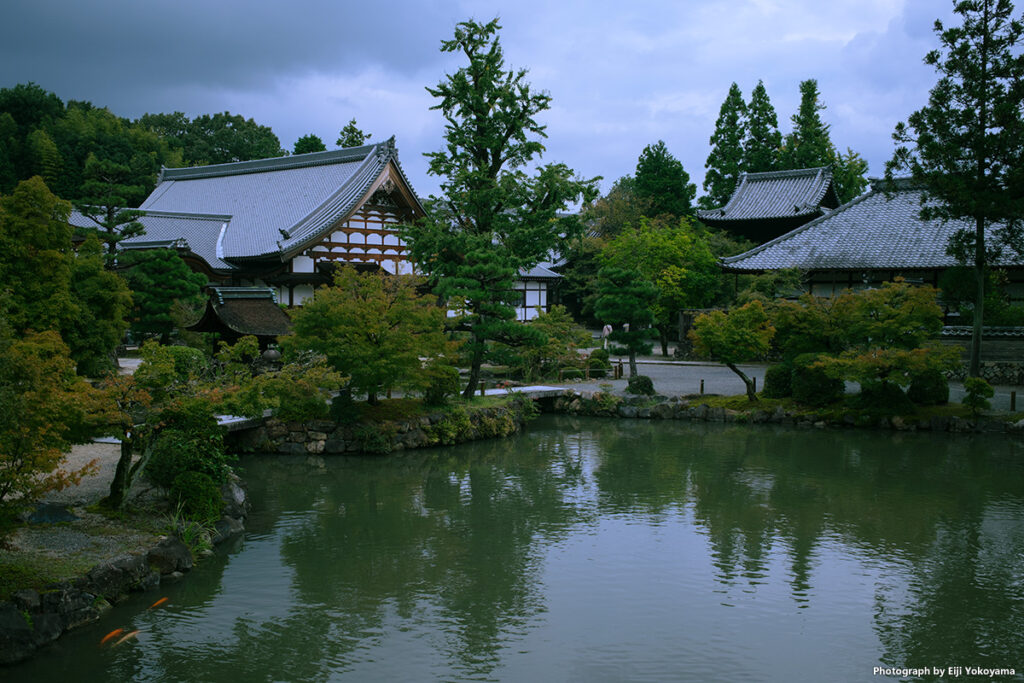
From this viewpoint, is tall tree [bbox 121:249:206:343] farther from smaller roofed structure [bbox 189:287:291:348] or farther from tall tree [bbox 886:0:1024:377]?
tall tree [bbox 886:0:1024:377]

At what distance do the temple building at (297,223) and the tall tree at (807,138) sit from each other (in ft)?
59.5

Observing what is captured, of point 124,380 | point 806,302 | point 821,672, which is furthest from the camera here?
point 806,302

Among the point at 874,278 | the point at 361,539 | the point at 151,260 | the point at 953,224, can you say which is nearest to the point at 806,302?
the point at 874,278

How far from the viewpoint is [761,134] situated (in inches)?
1665

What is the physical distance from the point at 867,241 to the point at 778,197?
9156 millimetres

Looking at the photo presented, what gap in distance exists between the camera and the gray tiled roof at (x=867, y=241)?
83.6 ft

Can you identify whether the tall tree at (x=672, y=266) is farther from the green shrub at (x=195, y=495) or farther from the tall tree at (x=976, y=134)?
the green shrub at (x=195, y=495)

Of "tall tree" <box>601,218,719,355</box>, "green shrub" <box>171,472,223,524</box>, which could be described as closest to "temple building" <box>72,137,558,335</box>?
"tall tree" <box>601,218,719,355</box>

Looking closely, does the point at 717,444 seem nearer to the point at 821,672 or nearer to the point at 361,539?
the point at 361,539

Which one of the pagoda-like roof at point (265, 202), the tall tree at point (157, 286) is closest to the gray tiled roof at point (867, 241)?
the pagoda-like roof at point (265, 202)

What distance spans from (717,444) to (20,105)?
48.3 meters

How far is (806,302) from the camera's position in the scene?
19703 millimetres

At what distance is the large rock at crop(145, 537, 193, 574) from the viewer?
848 cm

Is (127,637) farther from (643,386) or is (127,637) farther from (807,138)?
(807,138)
